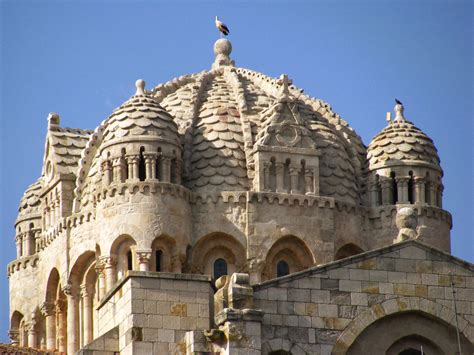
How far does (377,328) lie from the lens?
5922 centimetres

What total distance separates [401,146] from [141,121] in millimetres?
9057

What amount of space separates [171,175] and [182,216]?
1428mm

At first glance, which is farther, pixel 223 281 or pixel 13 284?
pixel 13 284

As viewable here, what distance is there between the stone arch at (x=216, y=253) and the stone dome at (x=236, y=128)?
172 cm

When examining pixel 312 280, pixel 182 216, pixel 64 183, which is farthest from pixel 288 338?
pixel 64 183

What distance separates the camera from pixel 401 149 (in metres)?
76.7

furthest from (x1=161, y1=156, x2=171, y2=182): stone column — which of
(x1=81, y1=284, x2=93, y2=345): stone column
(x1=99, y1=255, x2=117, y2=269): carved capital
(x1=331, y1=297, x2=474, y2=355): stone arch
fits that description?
(x1=331, y1=297, x2=474, y2=355): stone arch

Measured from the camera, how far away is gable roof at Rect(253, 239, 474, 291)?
2309 inches

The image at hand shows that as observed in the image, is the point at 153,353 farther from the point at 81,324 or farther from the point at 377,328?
the point at 81,324

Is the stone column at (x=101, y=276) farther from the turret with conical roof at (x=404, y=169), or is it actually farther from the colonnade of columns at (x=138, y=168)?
the turret with conical roof at (x=404, y=169)

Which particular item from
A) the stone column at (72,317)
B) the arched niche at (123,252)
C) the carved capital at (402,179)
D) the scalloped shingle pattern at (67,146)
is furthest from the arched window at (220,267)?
the carved capital at (402,179)

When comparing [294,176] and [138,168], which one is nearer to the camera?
[138,168]

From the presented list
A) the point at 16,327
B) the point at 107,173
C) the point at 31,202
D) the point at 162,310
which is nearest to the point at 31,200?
the point at 31,202

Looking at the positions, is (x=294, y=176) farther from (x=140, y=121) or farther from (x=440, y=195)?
(x=440, y=195)
